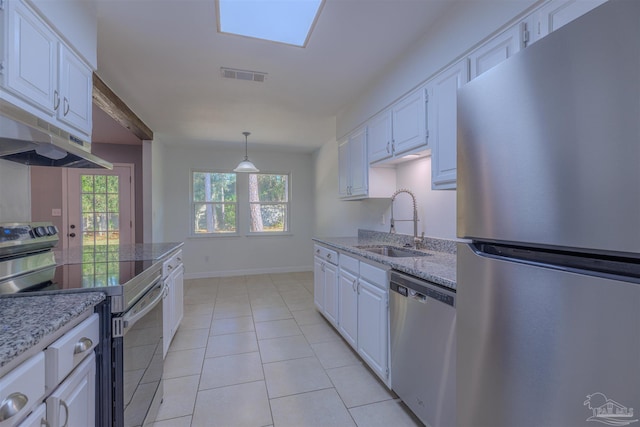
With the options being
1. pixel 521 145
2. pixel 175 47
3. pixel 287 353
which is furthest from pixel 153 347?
pixel 175 47

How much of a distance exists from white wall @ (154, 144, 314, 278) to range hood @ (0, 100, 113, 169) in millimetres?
3660

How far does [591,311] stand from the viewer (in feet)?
2.05

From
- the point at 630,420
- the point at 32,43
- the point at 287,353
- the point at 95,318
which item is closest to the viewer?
the point at 630,420

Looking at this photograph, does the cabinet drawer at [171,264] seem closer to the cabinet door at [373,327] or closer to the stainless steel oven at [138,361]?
the stainless steel oven at [138,361]

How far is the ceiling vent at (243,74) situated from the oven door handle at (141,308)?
185 centimetres

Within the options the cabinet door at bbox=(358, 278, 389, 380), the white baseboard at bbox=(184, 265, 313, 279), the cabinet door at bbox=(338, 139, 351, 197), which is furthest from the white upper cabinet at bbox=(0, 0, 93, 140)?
the white baseboard at bbox=(184, 265, 313, 279)

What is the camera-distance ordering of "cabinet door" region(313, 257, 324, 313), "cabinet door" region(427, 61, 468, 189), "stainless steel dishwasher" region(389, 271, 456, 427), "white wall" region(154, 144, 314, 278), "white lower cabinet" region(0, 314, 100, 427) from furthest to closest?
"white wall" region(154, 144, 314, 278) < "cabinet door" region(313, 257, 324, 313) < "cabinet door" region(427, 61, 468, 189) < "stainless steel dishwasher" region(389, 271, 456, 427) < "white lower cabinet" region(0, 314, 100, 427)

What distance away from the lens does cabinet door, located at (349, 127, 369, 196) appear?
297 centimetres

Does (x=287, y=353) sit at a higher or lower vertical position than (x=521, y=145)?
lower

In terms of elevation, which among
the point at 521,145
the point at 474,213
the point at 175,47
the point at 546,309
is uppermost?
the point at 175,47

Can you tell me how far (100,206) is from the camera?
499 centimetres

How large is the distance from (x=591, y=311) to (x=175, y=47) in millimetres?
2716

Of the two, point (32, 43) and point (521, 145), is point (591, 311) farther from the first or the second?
point (32, 43)

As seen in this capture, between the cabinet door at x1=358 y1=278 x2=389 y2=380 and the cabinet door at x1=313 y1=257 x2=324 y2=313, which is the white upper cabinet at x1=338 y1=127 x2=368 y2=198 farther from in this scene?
the cabinet door at x1=358 y1=278 x2=389 y2=380
